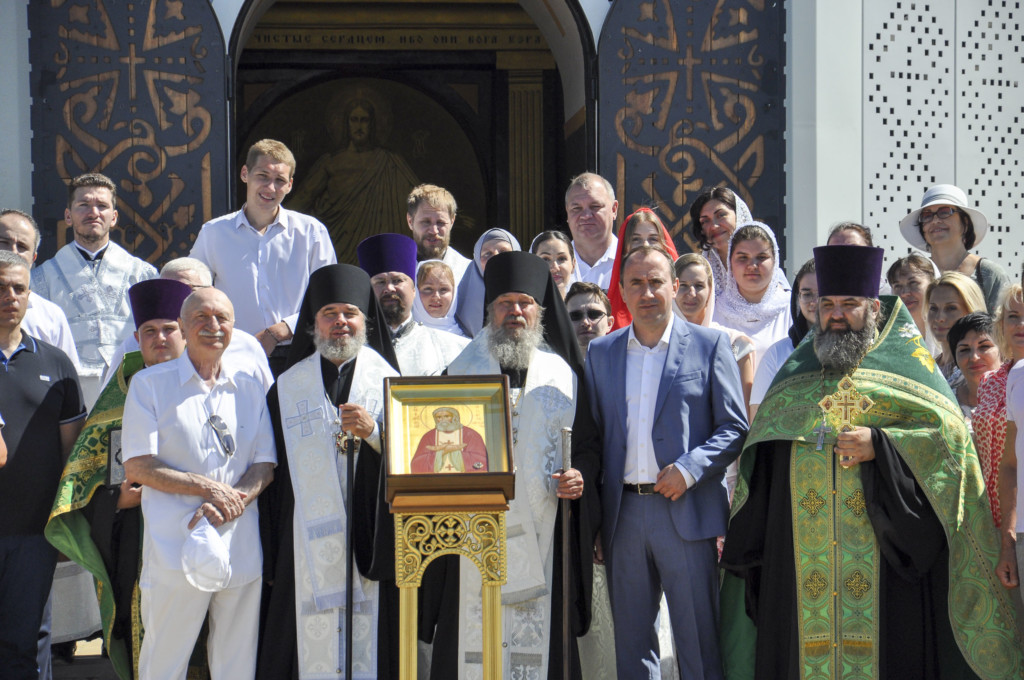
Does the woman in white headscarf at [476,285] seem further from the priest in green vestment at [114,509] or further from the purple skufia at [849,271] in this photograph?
the purple skufia at [849,271]

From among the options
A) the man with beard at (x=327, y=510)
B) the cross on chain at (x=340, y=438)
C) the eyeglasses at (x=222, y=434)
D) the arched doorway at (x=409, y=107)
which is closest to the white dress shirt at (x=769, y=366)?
the man with beard at (x=327, y=510)

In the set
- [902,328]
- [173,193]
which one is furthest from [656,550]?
[173,193]

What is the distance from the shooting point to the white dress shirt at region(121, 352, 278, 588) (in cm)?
540

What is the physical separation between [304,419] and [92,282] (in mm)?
2146

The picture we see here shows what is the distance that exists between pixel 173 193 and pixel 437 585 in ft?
13.6

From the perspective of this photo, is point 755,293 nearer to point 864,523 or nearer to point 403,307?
point 864,523

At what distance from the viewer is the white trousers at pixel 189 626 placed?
5.38m

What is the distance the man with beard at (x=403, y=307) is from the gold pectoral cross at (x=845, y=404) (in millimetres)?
1703

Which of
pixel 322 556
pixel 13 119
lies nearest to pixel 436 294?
pixel 322 556

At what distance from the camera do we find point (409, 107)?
532 inches

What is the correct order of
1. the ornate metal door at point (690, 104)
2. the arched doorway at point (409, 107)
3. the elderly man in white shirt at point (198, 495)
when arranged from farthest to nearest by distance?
the arched doorway at point (409, 107) < the ornate metal door at point (690, 104) < the elderly man in white shirt at point (198, 495)

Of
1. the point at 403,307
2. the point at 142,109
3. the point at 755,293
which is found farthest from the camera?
the point at 142,109

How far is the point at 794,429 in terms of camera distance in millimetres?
5480

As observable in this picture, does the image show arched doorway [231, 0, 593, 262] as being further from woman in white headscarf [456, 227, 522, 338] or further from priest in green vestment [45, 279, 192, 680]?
priest in green vestment [45, 279, 192, 680]
